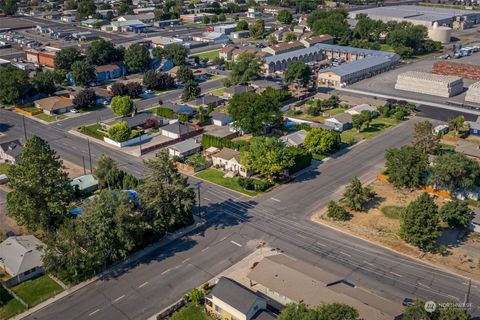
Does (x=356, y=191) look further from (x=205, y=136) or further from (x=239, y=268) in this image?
(x=205, y=136)

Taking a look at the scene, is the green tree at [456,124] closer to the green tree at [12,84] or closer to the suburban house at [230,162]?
the suburban house at [230,162]

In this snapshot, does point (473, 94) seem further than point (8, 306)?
Yes

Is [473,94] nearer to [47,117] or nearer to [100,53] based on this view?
[47,117]

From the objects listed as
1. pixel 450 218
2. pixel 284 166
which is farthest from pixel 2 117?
pixel 450 218

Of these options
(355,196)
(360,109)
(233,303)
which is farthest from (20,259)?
(360,109)

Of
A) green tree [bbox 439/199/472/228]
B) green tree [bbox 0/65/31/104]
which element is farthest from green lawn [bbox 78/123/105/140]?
green tree [bbox 439/199/472/228]

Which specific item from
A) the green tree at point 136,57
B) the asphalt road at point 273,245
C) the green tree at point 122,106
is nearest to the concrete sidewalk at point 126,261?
the asphalt road at point 273,245

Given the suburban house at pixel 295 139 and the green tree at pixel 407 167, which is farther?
the suburban house at pixel 295 139
